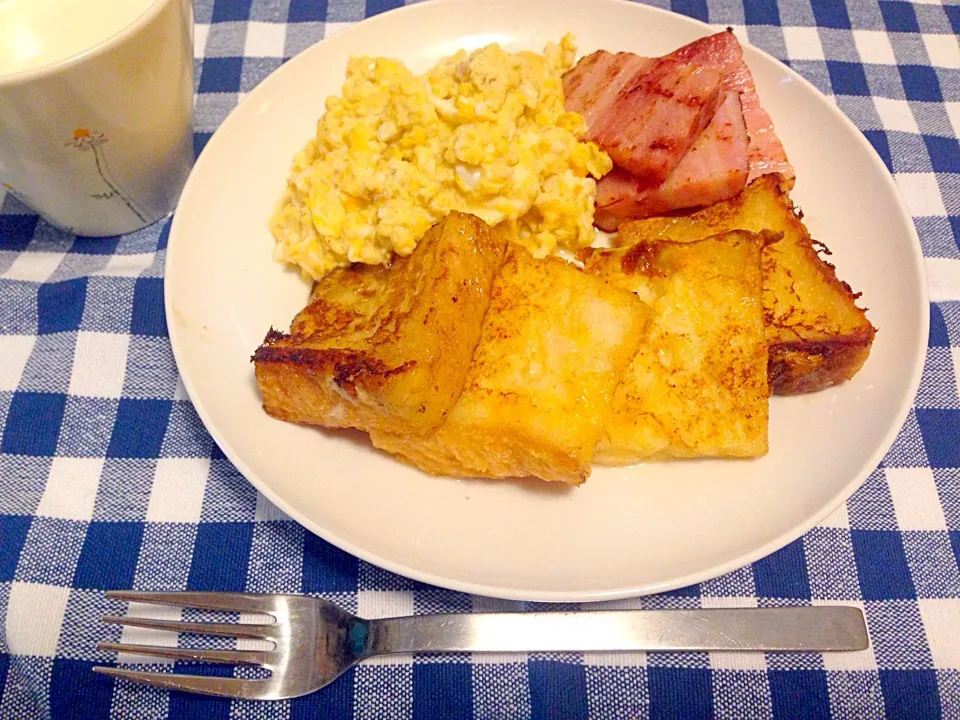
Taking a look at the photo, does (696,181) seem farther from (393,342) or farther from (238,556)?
(238,556)

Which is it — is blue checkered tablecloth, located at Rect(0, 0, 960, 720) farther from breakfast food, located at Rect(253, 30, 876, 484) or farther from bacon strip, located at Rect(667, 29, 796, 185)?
bacon strip, located at Rect(667, 29, 796, 185)

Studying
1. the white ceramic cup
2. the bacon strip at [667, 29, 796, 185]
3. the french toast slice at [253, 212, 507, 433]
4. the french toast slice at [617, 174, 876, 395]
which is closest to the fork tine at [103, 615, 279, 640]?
the french toast slice at [253, 212, 507, 433]

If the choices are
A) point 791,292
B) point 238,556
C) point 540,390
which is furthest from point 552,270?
point 238,556

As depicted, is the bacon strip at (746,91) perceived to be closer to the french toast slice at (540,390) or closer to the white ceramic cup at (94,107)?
the french toast slice at (540,390)

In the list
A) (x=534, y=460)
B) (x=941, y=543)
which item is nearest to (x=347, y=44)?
(x=534, y=460)

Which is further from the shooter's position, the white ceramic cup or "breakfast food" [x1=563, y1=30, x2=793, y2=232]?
"breakfast food" [x1=563, y1=30, x2=793, y2=232]

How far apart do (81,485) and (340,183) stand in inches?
42.9

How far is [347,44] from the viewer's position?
2398 millimetres

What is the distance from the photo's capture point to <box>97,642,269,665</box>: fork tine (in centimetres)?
160

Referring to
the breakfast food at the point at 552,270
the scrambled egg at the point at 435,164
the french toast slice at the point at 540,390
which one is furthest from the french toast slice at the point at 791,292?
the french toast slice at the point at 540,390

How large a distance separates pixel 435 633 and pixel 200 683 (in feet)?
1.75

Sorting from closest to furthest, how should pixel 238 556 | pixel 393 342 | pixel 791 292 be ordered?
1. pixel 393 342
2. pixel 238 556
3. pixel 791 292

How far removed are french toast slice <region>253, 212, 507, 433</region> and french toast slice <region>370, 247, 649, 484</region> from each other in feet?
0.19

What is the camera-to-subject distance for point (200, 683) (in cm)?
159
